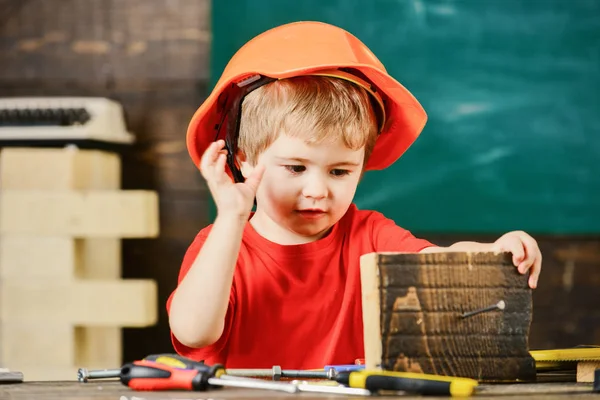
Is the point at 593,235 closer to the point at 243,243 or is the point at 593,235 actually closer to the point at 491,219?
the point at 491,219

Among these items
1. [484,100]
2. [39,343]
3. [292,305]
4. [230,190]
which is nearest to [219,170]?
[230,190]

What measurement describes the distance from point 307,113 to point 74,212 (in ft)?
5.05

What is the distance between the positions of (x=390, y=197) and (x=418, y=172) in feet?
0.41

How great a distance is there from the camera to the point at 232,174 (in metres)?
1.25

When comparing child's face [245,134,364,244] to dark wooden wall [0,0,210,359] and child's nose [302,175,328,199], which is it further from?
dark wooden wall [0,0,210,359]

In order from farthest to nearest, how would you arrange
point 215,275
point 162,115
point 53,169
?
point 162,115, point 53,169, point 215,275

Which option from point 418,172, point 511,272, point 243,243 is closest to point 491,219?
point 418,172

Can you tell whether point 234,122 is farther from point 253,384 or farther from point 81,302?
point 81,302

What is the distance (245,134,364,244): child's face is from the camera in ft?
3.63

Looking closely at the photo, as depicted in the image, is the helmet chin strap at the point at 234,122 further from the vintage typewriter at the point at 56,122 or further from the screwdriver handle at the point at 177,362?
the vintage typewriter at the point at 56,122

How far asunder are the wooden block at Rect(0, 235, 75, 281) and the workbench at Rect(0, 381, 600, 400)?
1.69 meters

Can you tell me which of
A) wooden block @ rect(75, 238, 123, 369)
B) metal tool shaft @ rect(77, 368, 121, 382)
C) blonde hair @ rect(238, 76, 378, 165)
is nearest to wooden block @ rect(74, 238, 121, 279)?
wooden block @ rect(75, 238, 123, 369)

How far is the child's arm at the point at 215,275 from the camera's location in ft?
3.29

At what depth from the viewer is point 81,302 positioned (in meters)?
2.50
